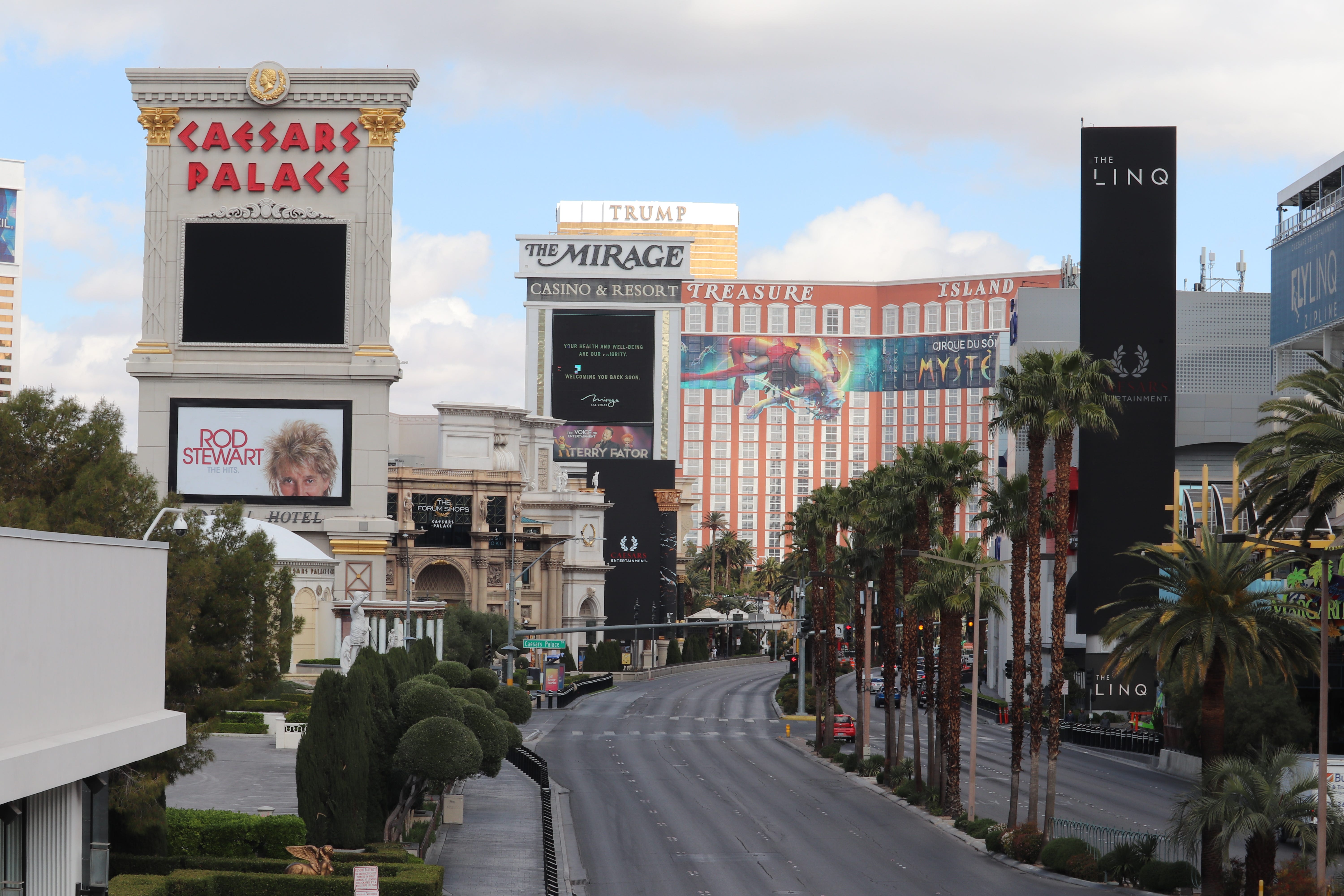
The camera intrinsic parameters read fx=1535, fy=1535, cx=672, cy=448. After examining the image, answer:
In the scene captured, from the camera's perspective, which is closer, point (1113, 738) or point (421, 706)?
point (421, 706)

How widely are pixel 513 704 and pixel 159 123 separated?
49046 millimetres

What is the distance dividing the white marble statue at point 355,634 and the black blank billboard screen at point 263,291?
107 feet

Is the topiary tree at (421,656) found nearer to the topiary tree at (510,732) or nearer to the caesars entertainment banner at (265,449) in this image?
the topiary tree at (510,732)

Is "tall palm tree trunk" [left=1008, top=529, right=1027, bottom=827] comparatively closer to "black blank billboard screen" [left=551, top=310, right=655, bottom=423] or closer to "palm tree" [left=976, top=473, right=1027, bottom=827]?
"palm tree" [left=976, top=473, right=1027, bottom=827]

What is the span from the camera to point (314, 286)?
86.8 meters

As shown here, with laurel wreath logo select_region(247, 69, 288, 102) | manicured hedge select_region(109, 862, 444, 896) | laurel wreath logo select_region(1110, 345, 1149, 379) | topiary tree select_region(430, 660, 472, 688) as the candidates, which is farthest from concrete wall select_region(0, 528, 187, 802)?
laurel wreath logo select_region(247, 69, 288, 102)

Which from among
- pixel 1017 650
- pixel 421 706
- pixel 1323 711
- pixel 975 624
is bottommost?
pixel 421 706

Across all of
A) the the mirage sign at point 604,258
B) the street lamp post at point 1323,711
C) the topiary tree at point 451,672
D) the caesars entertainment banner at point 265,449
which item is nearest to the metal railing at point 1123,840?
the street lamp post at point 1323,711

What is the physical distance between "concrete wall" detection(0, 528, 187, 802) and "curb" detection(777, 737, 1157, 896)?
24706mm

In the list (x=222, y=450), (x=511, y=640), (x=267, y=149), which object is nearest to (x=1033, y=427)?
(x=511, y=640)

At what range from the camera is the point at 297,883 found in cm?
2909

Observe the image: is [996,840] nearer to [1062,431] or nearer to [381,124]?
[1062,431]

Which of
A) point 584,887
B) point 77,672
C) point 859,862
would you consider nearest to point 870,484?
point 859,862

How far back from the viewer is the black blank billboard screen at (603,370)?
579ft
